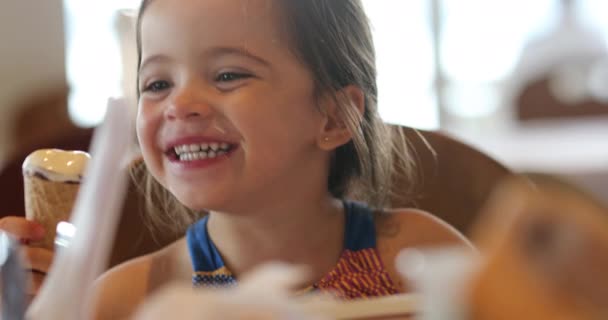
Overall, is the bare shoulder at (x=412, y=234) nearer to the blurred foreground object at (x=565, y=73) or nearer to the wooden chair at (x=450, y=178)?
the wooden chair at (x=450, y=178)

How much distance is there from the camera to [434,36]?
5727mm

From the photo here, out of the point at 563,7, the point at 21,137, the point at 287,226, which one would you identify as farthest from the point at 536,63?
the point at 287,226

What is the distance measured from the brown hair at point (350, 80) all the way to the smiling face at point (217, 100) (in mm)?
38

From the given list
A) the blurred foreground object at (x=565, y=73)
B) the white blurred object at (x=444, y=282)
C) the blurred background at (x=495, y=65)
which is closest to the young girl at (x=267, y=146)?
the white blurred object at (x=444, y=282)

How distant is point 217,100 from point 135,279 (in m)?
0.31

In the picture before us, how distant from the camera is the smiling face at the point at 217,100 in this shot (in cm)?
96

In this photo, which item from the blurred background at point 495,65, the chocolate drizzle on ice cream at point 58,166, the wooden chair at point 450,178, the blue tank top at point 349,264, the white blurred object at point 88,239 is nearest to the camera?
the white blurred object at point 88,239

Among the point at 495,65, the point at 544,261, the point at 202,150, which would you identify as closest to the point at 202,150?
the point at 202,150

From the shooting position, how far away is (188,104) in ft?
→ 3.07

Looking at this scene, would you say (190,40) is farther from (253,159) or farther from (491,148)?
(491,148)

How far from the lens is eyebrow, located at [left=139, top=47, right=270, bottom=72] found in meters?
0.97

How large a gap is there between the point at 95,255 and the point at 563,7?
583cm

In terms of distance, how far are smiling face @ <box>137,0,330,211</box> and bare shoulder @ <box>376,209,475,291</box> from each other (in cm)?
21

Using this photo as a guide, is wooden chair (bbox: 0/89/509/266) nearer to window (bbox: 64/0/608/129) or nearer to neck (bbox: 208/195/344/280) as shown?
neck (bbox: 208/195/344/280)
